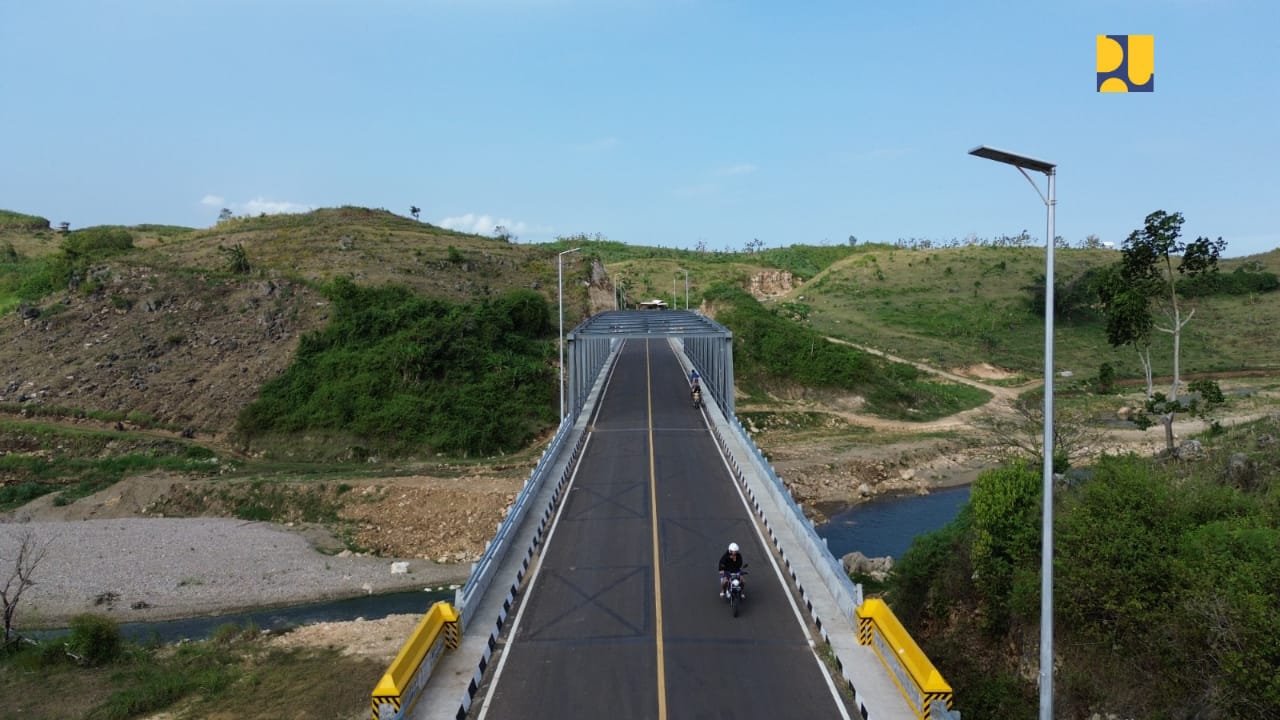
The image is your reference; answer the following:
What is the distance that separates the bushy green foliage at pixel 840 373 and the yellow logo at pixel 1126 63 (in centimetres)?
4466

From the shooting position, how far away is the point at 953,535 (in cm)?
2048

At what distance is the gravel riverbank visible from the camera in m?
26.7

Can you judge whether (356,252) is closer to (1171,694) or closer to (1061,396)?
(1061,396)

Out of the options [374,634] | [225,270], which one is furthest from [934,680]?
[225,270]

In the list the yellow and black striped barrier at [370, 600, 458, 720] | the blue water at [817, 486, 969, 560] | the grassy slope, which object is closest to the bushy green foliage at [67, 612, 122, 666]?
the yellow and black striped barrier at [370, 600, 458, 720]

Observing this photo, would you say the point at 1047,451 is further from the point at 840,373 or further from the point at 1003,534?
the point at 840,373

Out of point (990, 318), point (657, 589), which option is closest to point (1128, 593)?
point (657, 589)

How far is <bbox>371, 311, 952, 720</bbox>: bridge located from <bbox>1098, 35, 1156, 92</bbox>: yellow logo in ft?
26.9

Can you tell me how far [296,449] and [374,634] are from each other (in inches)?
1049

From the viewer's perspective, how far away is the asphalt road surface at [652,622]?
39.1ft

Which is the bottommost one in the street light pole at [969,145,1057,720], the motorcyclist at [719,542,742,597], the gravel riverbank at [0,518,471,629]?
the gravel riverbank at [0,518,471,629]

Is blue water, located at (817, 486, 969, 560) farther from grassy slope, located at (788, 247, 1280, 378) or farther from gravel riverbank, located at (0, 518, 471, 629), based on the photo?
grassy slope, located at (788, 247, 1280, 378)

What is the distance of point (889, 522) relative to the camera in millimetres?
33594

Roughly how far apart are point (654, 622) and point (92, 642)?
1555cm
